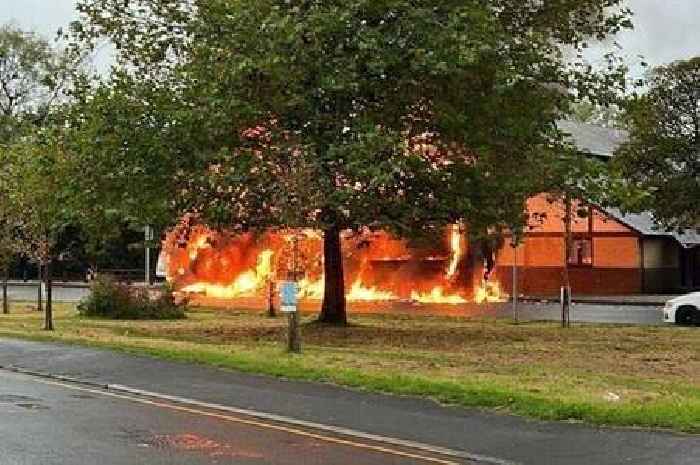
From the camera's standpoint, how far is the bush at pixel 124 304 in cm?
3228

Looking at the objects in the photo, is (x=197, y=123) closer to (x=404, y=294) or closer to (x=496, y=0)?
(x=496, y=0)

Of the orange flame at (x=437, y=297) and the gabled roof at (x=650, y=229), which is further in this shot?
the gabled roof at (x=650, y=229)

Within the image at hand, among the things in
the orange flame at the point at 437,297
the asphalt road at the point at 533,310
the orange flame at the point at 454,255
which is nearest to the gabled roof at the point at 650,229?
the orange flame at the point at 454,255

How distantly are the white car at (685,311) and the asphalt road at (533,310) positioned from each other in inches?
27.3

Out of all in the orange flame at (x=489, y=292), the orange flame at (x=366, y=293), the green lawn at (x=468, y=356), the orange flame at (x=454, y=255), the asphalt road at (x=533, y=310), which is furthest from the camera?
the orange flame at (x=454, y=255)

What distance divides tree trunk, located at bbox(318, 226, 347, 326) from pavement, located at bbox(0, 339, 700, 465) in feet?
34.2

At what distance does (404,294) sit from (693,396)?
35.0 m

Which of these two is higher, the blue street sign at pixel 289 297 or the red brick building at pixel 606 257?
the red brick building at pixel 606 257

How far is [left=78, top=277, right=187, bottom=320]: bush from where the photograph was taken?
32.3m

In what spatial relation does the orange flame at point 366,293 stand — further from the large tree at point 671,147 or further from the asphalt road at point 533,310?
the large tree at point 671,147

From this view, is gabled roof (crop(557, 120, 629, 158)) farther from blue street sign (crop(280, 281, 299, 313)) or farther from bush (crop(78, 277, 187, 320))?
blue street sign (crop(280, 281, 299, 313))

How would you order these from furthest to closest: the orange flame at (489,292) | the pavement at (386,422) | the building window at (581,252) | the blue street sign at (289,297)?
Answer: the building window at (581,252), the orange flame at (489,292), the blue street sign at (289,297), the pavement at (386,422)

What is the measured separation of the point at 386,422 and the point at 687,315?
2023 centimetres

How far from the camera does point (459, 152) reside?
24125 mm
